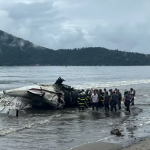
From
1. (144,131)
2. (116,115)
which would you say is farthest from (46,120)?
(144,131)

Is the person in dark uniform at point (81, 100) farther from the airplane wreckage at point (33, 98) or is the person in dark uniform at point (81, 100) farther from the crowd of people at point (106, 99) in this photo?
the airplane wreckage at point (33, 98)

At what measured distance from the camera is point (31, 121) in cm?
1875

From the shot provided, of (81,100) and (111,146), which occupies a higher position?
(81,100)

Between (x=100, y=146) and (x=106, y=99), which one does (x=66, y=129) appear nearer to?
(x=100, y=146)

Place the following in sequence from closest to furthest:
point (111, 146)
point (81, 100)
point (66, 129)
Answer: point (111, 146) → point (66, 129) → point (81, 100)

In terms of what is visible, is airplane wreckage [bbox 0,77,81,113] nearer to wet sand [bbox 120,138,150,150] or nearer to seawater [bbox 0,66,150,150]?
seawater [bbox 0,66,150,150]

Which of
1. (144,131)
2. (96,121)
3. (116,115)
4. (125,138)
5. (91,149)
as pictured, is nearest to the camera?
(91,149)

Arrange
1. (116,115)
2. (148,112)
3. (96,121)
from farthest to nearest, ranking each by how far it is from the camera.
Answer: (148,112) < (116,115) < (96,121)

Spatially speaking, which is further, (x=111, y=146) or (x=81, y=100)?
(x=81, y=100)

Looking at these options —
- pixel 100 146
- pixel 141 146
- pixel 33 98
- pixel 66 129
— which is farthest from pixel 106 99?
pixel 141 146

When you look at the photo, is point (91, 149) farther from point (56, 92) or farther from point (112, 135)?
point (56, 92)

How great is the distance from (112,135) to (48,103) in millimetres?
11256

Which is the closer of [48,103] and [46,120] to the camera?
[46,120]

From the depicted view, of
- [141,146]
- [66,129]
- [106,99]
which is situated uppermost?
[106,99]
